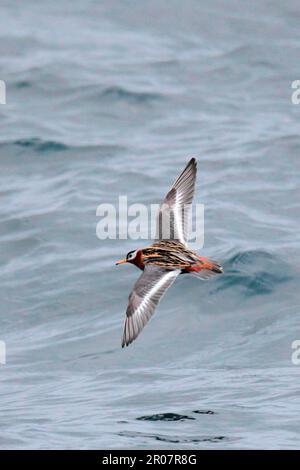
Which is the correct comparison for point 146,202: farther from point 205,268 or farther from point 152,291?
point 152,291

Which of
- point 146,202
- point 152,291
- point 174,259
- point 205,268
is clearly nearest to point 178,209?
point 174,259

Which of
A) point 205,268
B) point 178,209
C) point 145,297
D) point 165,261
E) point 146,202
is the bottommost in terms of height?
point 145,297

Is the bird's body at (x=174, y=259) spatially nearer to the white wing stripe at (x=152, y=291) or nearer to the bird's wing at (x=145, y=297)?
the bird's wing at (x=145, y=297)

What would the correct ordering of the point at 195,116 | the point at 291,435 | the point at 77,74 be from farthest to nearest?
the point at 77,74
the point at 195,116
the point at 291,435

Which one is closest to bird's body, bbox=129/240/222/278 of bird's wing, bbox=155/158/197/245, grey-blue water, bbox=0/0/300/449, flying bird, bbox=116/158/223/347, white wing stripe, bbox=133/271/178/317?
flying bird, bbox=116/158/223/347

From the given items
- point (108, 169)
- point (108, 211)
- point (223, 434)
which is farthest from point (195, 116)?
point (223, 434)

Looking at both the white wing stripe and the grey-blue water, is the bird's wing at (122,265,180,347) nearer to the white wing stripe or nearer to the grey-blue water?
the white wing stripe

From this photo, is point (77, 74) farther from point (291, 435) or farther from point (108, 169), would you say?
point (291, 435)

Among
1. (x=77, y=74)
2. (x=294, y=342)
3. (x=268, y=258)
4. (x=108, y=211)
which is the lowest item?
(x=294, y=342)
